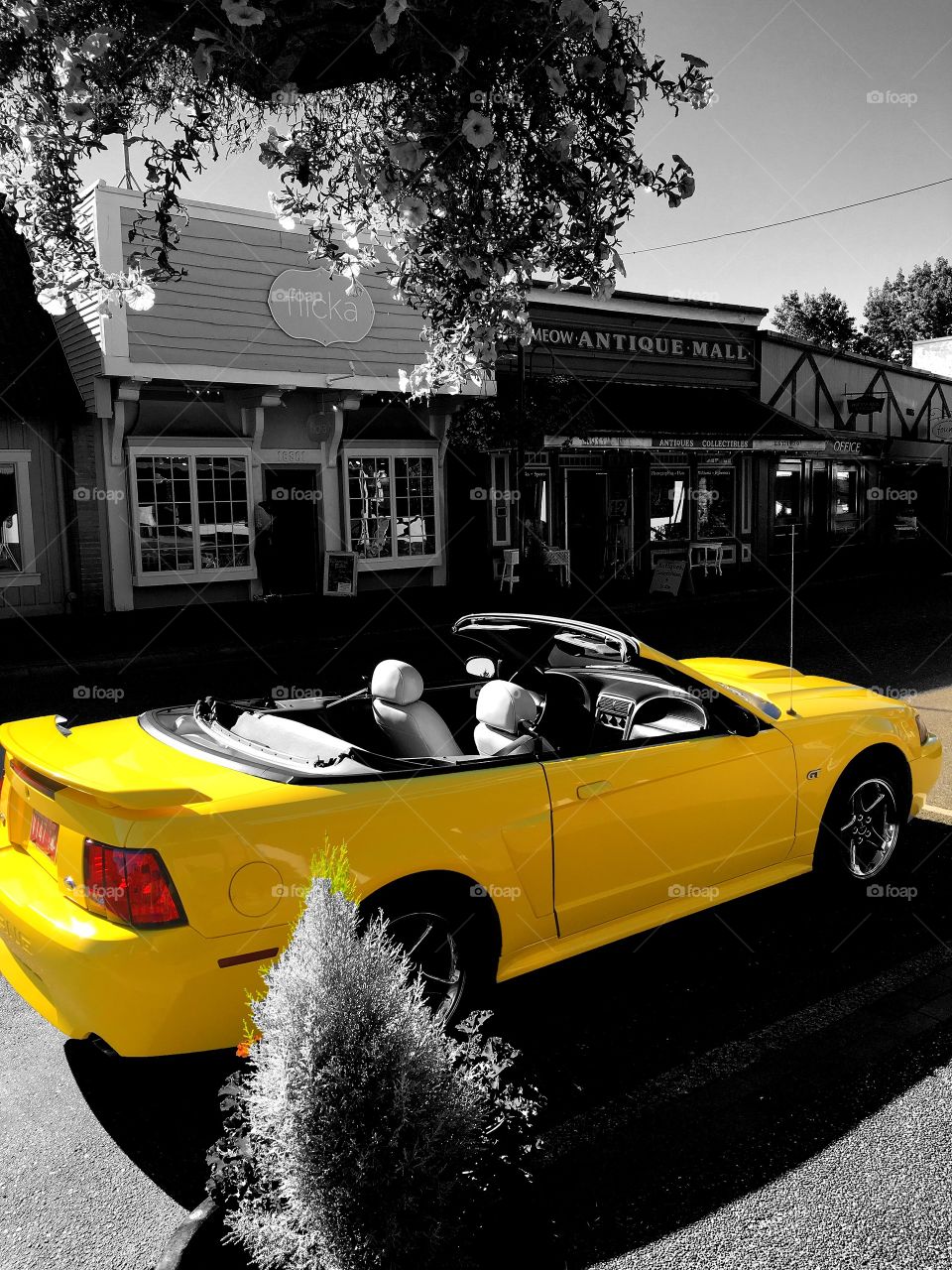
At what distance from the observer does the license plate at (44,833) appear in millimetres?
3283

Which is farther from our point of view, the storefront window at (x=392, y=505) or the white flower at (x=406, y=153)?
the storefront window at (x=392, y=505)

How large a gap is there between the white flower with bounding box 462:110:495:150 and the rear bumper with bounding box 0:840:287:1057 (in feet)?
9.46

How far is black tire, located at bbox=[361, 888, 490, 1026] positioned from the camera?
10.8ft

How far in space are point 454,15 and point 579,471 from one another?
1770 centimetres

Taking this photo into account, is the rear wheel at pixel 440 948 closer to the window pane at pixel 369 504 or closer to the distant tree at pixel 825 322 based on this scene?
the window pane at pixel 369 504

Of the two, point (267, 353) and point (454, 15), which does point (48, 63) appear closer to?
point (454, 15)

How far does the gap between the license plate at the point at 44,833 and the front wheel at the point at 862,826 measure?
131 inches

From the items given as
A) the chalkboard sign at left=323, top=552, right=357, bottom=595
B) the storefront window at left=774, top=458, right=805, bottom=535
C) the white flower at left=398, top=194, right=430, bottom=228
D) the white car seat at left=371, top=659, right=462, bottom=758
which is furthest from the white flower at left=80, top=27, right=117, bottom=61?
the storefront window at left=774, top=458, right=805, bottom=535

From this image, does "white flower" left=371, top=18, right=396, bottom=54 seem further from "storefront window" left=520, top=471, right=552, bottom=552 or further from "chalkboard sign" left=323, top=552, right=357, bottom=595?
"storefront window" left=520, top=471, right=552, bottom=552

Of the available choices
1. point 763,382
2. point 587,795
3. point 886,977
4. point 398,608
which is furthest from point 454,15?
point 763,382

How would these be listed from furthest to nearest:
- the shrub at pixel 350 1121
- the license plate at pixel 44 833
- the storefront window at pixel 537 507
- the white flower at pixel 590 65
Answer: the storefront window at pixel 537 507
the white flower at pixel 590 65
the license plate at pixel 44 833
the shrub at pixel 350 1121

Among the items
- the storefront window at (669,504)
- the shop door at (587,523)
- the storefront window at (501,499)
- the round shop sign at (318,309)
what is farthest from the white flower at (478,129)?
the storefront window at (669,504)

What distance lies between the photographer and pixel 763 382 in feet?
81.6

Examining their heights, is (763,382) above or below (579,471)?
above
